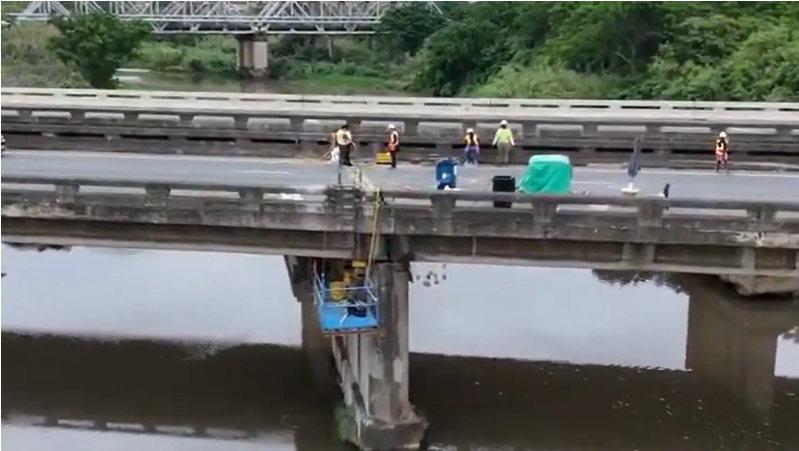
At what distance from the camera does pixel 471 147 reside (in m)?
24.2

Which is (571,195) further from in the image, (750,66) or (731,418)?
(750,66)

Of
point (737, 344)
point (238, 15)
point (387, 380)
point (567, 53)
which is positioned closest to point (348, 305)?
point (387, 380)

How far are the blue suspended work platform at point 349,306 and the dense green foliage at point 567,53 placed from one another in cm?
3577

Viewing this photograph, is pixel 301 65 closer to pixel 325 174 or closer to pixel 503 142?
pixel 503 142

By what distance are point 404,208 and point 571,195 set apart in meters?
2.81

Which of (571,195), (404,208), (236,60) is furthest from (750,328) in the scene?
(236,60)

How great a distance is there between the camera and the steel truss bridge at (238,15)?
3620 inches

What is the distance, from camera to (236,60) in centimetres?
9788

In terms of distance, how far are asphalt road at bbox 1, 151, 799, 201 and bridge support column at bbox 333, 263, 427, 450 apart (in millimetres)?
3746

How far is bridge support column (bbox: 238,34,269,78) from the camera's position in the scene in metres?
92.2

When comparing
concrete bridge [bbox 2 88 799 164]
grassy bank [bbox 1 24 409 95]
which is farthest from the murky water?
grassy bank [bbox 1 24 409 95]

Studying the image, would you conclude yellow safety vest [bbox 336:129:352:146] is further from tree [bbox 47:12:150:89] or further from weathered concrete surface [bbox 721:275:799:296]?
tree [bbox 47:12:150:89]

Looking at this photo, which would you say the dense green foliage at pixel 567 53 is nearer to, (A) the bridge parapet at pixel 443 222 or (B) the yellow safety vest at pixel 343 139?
(B) the yellow safety vest at pixel 343 139

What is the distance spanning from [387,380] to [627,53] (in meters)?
49.1
